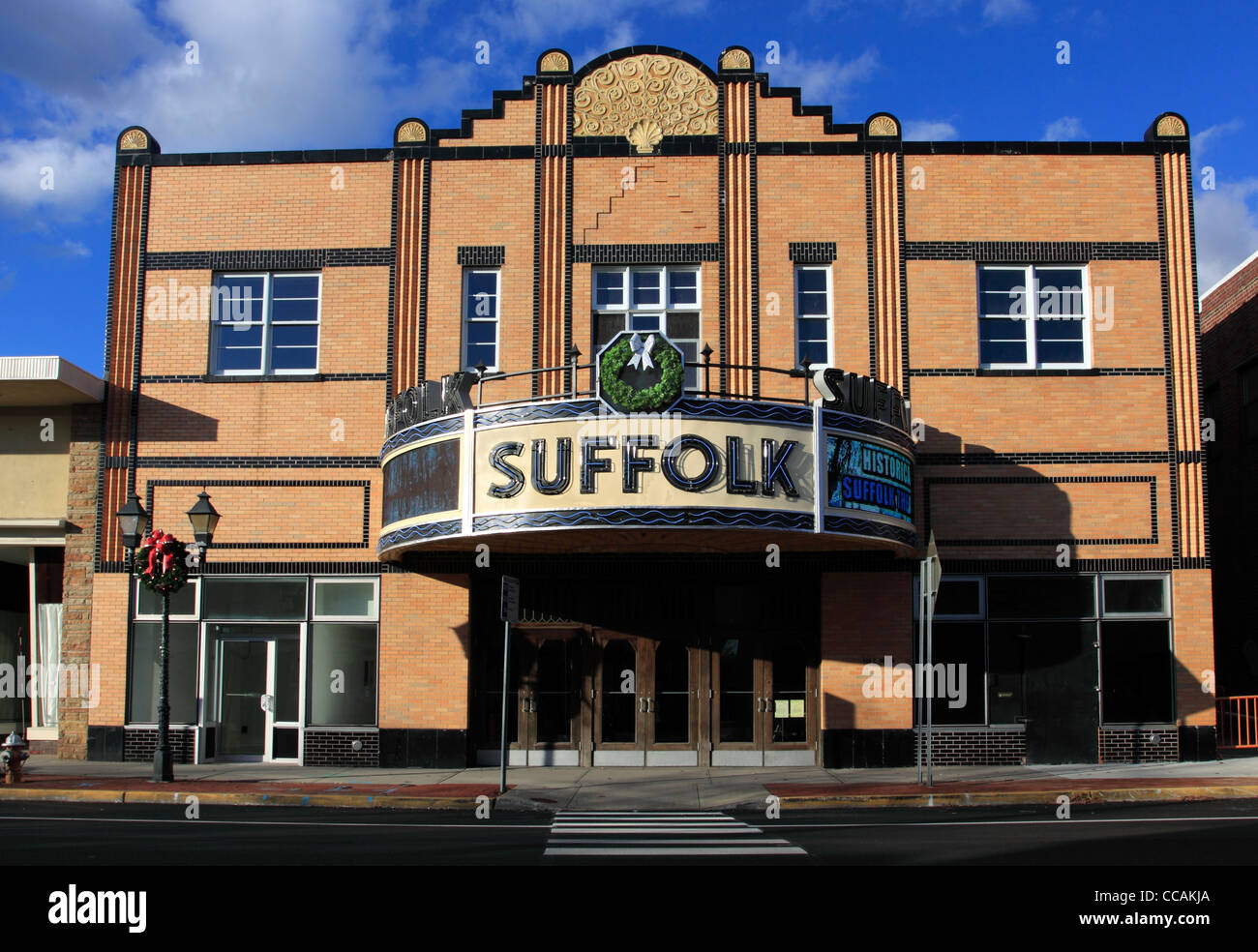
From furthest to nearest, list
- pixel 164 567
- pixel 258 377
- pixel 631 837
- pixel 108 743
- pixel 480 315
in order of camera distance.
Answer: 1. pixel 480 315
2. pixel 258 377
3. pixel 108 743
4. pixel 164 567
5. pixel 631 837

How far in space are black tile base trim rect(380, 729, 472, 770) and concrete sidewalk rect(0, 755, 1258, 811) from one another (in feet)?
1.23

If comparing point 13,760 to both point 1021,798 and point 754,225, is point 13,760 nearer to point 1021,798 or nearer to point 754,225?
point 1021,798

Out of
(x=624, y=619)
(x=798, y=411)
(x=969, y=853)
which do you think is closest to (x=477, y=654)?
(x=624, y=619)

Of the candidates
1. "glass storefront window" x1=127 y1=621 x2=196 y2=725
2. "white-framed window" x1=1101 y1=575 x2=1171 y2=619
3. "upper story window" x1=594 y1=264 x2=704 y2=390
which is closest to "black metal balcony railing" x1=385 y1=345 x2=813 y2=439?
"upper story window" x1=594 y1=264 x2=704 y2=390

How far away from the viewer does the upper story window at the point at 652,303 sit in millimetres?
20828

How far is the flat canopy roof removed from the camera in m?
19.7

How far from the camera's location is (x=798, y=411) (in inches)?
664

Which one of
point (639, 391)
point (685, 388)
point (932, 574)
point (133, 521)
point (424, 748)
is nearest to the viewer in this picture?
point (639, 391)

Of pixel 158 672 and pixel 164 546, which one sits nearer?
pixel 164 546

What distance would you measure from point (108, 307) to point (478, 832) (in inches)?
531

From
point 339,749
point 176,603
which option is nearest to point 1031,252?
point 339,749

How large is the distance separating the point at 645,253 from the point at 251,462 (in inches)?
314

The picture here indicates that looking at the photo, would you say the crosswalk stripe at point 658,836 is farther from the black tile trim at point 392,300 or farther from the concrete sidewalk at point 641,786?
the black tile trim at point 392,300

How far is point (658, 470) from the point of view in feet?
53.1
